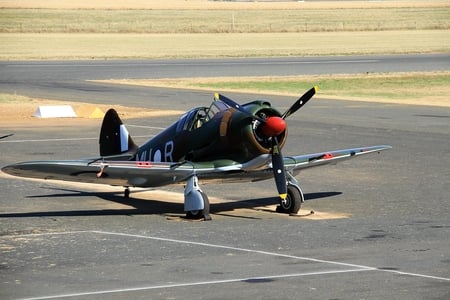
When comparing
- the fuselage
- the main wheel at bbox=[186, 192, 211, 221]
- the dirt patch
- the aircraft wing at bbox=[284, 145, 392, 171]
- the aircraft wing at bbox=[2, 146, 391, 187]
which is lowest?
the dirt patch

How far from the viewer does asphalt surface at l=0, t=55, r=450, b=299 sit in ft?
44.7

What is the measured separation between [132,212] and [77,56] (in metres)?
63.8

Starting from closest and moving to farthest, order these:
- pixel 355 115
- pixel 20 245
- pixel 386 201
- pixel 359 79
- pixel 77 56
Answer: pixel 20 245 < pixel 386 201 < pixel 355 115 < pixel 359 79 < pixel 77 56

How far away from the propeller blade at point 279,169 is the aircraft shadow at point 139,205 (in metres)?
1.58

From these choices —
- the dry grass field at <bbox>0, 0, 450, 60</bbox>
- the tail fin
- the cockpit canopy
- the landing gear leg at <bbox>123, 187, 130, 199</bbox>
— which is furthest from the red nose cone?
the dry grass field at <bbox>0, 0, 450, 60</bbox>

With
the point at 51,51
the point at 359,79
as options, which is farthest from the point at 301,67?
the point at 51,51

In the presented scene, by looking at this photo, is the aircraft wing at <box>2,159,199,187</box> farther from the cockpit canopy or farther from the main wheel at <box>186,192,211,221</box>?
the cockpit canopy

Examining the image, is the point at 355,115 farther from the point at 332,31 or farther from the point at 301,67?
the point at 332,31

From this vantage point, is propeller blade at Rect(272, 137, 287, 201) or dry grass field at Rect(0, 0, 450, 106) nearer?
propeller blade at Rect(272, 137, 287, 201)

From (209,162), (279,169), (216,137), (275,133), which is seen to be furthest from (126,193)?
(275,133)

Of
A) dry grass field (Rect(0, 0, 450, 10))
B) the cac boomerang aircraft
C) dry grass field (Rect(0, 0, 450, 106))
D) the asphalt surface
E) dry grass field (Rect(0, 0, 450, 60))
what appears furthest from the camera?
dry grass field (Rect(0, 0, 450, 10))

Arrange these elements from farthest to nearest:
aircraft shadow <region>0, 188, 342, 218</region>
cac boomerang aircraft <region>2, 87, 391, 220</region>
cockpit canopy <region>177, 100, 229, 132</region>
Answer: aircraft shadow <region>0, 188, 342, 218</region> → cockpit canopy <region>177, 100, 229, 132</region> → cac boomerang aircraft <region>2, 87, 391, 220</region>

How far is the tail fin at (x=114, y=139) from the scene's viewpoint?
22.5m

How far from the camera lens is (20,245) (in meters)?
17.0
